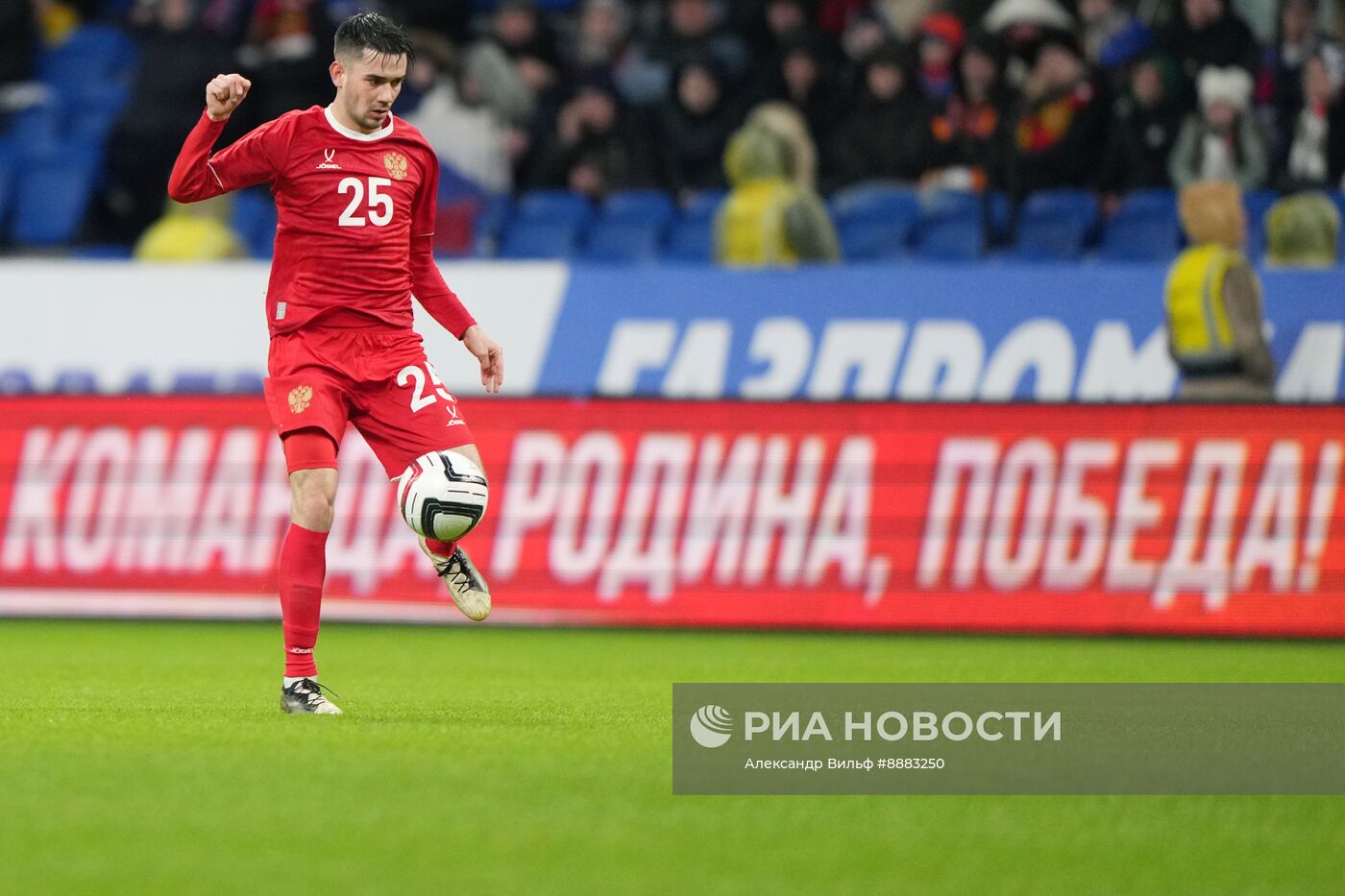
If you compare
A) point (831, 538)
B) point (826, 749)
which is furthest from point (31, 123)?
point (826, 749)

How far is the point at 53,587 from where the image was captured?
12547 millimetres

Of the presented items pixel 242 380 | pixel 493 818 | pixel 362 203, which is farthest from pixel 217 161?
pixel 242 380

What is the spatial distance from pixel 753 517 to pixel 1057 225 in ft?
13.7

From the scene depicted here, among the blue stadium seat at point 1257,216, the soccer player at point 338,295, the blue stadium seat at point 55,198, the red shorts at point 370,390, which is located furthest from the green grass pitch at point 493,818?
the blue stadium seat at point 55,198

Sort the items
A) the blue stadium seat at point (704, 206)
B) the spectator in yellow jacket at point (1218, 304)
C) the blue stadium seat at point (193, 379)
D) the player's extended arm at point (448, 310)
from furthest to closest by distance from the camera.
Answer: the blue stadium seat at point (704, 206) < the blue stadium seat at point (193, 379) < the spectator in yellow jacket at point (1218, 304) < the player's extended arm at point (448, 310)

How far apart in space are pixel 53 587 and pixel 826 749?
7358 mm

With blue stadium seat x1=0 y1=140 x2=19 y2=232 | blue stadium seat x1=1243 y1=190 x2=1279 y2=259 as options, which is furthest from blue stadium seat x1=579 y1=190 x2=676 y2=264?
blue stadium seat x1=0 y1=140 x2=19 y2=232

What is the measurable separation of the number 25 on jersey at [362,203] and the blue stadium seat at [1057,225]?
8.36 metres

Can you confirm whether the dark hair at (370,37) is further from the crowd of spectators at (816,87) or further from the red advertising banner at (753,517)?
the crowd of spectators at (816,87)

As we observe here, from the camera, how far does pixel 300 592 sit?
7.30m

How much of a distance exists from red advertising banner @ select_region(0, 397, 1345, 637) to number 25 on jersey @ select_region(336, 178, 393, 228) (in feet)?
16.1

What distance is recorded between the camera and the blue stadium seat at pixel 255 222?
55.1 feet

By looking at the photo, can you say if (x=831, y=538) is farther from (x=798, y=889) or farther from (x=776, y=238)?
(x=798, y=889)

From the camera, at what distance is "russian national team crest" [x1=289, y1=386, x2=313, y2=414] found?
7.33 m
